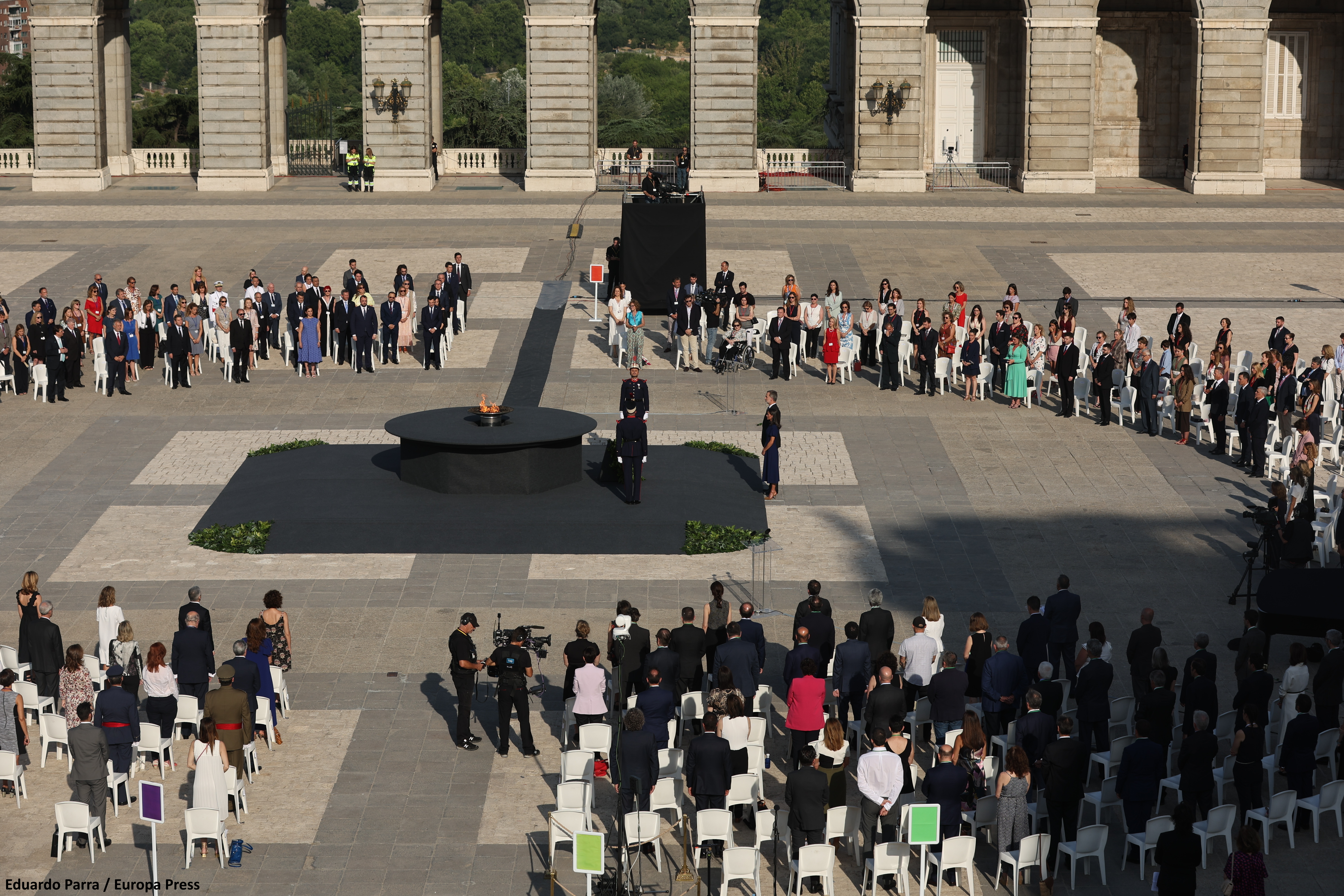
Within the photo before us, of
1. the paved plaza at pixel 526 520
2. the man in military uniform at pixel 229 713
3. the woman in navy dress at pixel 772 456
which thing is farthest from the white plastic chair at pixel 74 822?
the woman in navy dress at pixel 772 456

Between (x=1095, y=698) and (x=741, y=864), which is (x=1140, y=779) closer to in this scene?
(x=1095, y=698)

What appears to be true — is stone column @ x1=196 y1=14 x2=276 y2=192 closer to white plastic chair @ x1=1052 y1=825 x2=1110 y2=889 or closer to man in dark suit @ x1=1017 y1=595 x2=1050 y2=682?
man in dark suit @ x1=1017 y1=595 x2=1050 y2=682

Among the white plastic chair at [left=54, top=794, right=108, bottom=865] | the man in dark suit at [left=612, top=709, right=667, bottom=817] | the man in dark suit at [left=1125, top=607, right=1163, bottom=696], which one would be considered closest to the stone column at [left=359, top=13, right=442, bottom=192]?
the man in dark suit at [left=1125, top=607, right=1163, bottom=696]

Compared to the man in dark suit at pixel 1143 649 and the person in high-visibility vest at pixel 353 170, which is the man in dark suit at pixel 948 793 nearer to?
the man in dark suit at pixel 1143 649

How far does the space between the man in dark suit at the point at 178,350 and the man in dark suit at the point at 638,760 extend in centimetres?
1783

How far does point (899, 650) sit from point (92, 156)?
1540 inches

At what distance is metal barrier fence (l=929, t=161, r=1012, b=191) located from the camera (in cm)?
5162

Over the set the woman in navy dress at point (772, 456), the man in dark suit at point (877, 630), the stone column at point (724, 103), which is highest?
the stone column at point (724, 103)

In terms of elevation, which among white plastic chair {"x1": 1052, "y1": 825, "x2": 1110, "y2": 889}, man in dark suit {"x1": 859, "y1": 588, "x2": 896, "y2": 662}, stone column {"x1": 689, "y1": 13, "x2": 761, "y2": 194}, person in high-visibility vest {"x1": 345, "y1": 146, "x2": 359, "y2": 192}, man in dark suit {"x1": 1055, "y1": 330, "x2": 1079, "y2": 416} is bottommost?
white plastic chair {"x1": 1052, "y1": 825, "x2": 1110, "y2": 889}

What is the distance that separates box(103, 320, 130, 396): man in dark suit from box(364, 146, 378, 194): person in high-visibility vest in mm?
21488

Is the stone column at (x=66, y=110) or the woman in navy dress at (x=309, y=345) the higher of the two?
the stone column at (x=66, y=110)

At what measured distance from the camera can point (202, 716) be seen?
50.3 feet

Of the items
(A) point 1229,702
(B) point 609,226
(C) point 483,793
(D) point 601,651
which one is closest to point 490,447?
(D) point 601,651

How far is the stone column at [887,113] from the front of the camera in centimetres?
4888
